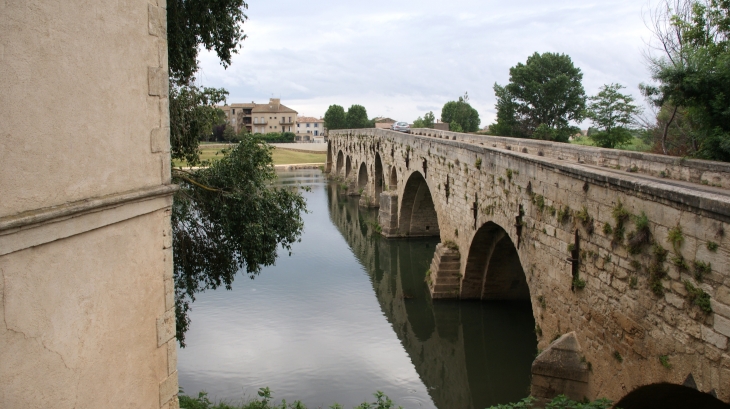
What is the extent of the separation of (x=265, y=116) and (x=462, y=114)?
33.7 m

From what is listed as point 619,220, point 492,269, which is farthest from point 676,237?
point 492,269

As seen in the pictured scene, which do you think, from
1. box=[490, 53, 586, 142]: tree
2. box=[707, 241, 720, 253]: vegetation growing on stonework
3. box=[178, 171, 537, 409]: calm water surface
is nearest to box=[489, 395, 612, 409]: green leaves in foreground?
box=[707, 241, 720, 253]: vegetation growing on stonework

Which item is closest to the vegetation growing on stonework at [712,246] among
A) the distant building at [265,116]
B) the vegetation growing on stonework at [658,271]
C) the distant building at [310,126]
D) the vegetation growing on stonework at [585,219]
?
the vegetation growing on stonework at [658,271]

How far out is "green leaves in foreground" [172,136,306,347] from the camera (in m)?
9.59

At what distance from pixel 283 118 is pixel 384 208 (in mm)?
74266

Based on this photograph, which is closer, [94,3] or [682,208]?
[94,3]

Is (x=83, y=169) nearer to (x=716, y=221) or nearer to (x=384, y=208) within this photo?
(x=716, y=221)

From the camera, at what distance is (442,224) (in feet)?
52.3

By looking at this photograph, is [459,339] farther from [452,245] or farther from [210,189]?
[210,189]

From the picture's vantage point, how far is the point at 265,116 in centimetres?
9469

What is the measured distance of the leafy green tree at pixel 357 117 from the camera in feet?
290

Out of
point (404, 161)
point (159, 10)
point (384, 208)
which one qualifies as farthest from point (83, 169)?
point (384, 208)

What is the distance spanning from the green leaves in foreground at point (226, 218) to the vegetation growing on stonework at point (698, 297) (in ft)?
20.5

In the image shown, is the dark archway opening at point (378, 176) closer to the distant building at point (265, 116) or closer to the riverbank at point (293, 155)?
the riverbank at point (293, 155)
